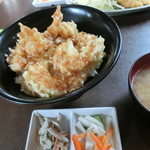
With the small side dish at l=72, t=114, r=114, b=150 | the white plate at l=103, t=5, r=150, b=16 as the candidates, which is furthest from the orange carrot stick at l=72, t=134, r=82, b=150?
the white plate at l=103, t=5, r=150, b=16

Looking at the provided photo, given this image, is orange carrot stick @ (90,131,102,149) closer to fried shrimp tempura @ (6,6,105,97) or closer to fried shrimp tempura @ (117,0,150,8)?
fried shrimp tempura @ (6,6,105,97)

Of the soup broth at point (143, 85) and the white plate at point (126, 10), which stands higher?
the white plate at point (126, 10)

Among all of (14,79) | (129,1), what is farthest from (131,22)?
(14,79)

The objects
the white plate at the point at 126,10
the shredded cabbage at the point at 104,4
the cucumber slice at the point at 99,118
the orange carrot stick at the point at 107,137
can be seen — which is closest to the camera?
the orange carrot stick at the point at 107,137

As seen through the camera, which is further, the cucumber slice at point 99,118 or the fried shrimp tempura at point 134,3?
the fried shrimp tempura at point 134,3

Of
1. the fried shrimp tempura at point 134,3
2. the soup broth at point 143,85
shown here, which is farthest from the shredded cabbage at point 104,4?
the soup broth at point 143,85

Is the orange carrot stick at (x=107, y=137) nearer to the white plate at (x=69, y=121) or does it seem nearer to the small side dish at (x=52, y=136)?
the white plate at (x=69, y=121)
